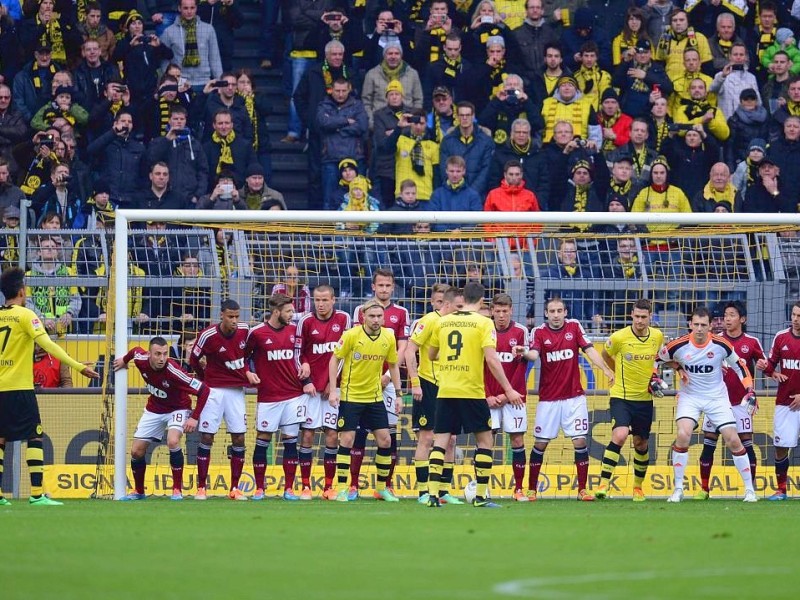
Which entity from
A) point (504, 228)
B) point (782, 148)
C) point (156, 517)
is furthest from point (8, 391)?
point (782, 148)

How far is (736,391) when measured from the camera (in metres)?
15.5

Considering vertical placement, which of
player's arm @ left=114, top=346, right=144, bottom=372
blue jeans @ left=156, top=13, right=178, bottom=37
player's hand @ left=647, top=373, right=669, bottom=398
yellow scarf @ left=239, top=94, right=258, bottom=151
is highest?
blue jeans @ left=156, top=13, right=178, bottom=37

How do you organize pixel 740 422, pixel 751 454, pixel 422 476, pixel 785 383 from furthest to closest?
pixel 751 454
pixel 740 422
pixel 785 383
pixel 422 476

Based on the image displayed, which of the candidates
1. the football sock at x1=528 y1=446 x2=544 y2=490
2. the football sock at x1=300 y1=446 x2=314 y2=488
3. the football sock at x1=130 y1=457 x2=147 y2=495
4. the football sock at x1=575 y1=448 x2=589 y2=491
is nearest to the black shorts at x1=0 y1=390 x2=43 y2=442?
the football sock at x1=130 y1=457 x2=147 y2=495

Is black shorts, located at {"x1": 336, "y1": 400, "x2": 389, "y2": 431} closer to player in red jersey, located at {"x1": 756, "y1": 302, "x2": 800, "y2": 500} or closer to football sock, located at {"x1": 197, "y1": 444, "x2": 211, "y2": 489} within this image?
football sock, located at {"x1": 197, "y1": 444, "x2": 211, "y2": 489}

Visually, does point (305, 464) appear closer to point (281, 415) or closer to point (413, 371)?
point (281, 415)

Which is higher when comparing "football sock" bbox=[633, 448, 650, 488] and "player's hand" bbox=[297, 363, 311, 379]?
"player's hand" bbox=[297, 363, 311, 379]

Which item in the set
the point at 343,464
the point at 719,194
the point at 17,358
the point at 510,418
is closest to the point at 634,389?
the point at 510,418

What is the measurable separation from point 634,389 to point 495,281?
9.41 ft

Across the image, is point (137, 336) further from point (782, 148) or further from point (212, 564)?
point (782, 148)

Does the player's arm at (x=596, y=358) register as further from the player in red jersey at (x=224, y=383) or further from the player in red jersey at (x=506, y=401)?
the player in red jersey at (x=224, y=383)

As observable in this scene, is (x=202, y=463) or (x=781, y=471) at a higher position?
(x=202, y=463)

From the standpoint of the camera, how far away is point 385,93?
20.1 m

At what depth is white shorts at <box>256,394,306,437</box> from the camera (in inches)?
588
